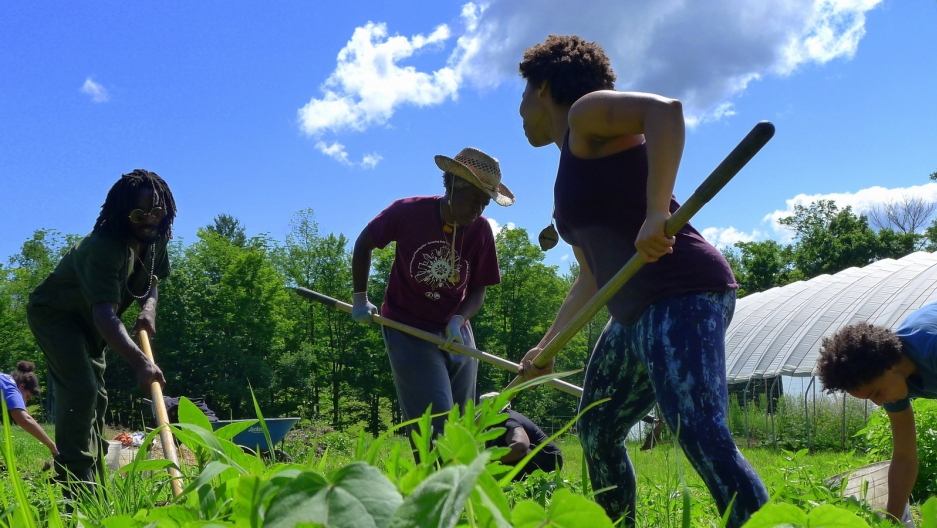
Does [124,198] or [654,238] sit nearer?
[654,238]

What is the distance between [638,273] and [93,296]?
8.27 ft

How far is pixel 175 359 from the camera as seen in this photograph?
3719 cm

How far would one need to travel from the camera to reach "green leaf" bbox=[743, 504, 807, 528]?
1.73ft

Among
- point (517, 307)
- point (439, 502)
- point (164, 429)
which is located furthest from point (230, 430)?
point (517, 307)

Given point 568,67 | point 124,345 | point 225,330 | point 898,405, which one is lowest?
point 898,405

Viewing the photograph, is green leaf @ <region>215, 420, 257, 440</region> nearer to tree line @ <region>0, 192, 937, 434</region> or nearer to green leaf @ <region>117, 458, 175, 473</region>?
green leaf @ <region>117, 458, 175, 473</region>

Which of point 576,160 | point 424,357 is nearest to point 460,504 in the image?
point 576,160

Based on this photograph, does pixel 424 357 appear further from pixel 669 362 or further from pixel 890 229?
pixel 890 229

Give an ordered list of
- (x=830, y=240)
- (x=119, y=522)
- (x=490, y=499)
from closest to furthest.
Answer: (x=490, y=499)
(x=119, y=522)
(x=830, y=240)

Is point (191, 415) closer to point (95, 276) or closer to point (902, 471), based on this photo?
point (95, 276)

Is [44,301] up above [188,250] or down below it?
below

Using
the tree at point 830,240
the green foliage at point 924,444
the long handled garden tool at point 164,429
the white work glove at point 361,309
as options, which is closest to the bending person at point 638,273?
the long handled garden tool at point 164,429

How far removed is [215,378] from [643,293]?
37.0m

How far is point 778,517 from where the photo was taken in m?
0.53
